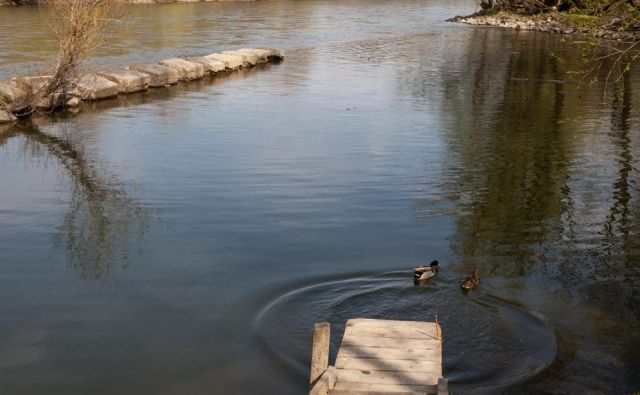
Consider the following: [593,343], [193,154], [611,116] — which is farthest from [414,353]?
[611,116]

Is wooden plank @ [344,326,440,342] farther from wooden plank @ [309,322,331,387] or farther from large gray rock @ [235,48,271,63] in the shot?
large gray rock @ [235,48,271,63]

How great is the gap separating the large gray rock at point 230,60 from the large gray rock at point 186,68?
2.77 m

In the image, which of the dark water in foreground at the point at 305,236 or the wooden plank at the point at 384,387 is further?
the dark water in foreground at the point at 305,236

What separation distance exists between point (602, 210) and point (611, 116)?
11405 mm

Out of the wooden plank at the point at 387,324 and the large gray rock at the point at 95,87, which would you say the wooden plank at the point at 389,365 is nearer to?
the wooden plank at the point at 387,324

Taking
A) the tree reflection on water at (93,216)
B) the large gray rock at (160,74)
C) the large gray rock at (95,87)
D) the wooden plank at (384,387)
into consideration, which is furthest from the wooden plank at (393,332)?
the large gray rock at (160,74)

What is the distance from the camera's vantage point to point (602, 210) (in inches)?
741

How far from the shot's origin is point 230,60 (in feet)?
141

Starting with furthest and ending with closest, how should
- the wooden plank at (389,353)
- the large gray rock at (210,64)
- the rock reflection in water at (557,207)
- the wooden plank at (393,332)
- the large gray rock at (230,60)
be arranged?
the large gray rock at (230,60) < the large gray rock at (210,64) < the rock reflection in water at (557,207) < the wooden plank at (393,332) < the wooden plank at (389,353)

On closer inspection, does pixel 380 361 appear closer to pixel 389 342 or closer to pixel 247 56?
pixel 389 342

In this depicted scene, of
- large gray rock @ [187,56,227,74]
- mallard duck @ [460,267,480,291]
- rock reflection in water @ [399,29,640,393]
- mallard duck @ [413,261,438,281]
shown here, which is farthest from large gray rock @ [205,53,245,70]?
mallard duck @ [460,267,480,291]

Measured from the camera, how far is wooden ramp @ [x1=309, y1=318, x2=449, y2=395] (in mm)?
9484

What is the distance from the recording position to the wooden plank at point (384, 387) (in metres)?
9.66

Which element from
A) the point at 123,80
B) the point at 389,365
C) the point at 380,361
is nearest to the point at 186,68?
the point at 123,80
